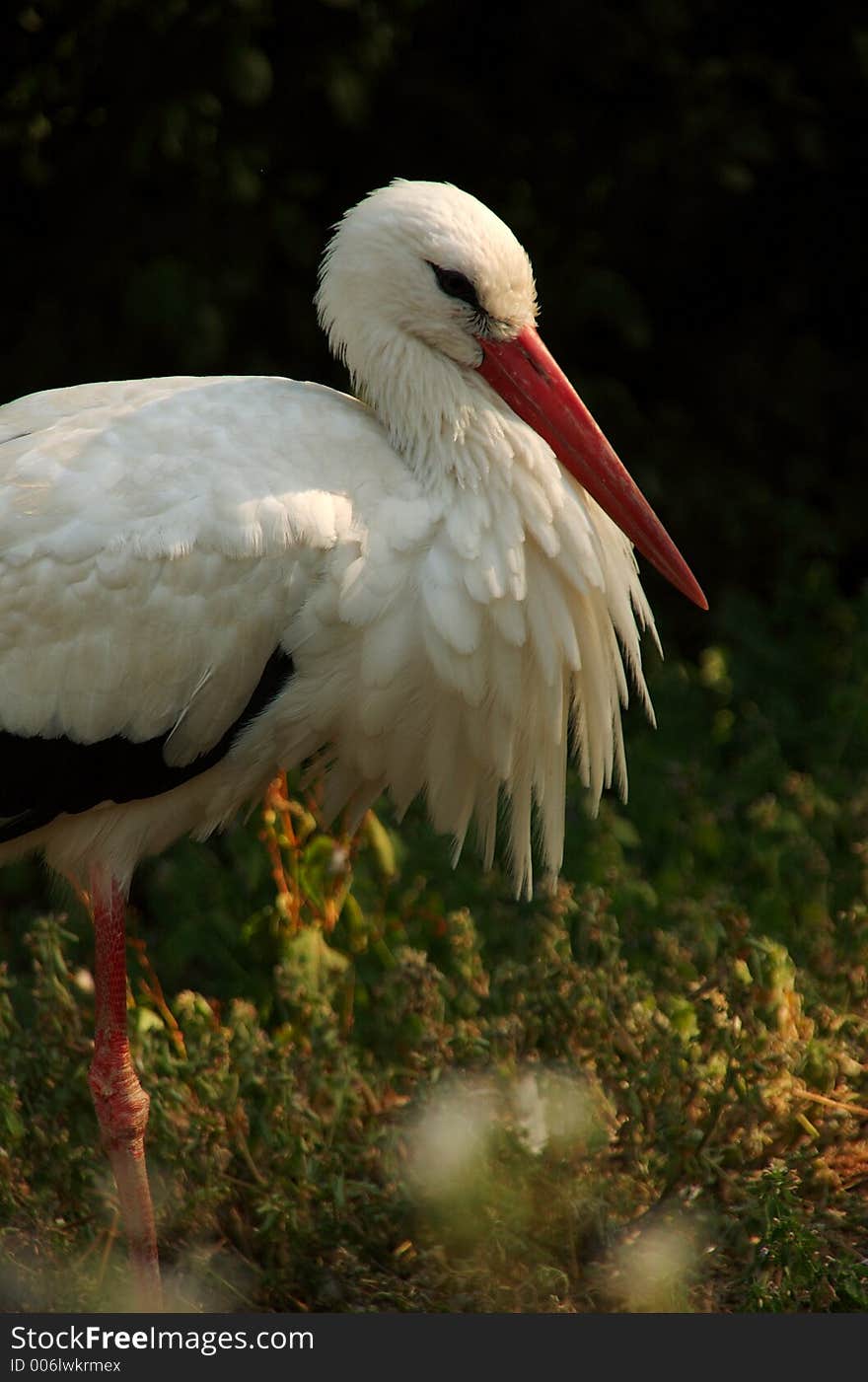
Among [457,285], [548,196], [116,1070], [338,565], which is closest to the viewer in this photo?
[338,565]

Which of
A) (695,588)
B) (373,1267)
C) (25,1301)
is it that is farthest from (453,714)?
(25,1301)

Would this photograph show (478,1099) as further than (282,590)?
Yes

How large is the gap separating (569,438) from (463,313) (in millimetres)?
252

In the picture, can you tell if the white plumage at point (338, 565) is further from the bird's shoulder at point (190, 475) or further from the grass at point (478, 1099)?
the grass at point (478, 1099)

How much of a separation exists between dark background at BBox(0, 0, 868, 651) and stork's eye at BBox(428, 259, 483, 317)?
1507 mm

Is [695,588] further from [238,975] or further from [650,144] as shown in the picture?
[650,144]

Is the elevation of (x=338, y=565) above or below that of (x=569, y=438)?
below

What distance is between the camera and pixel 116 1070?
2.98 meters

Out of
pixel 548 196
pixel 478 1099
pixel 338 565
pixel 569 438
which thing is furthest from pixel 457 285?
pixel 548 196

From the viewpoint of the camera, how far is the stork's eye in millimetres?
2834

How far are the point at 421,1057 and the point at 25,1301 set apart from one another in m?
0.70

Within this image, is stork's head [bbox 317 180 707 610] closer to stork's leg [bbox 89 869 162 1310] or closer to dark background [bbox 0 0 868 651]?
stork's leg [bbox 89 869 162 1310]

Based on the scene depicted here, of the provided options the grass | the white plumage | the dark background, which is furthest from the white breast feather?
the dark background

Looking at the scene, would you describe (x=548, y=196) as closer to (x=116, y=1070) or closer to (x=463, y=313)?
(x=463, y=313)
